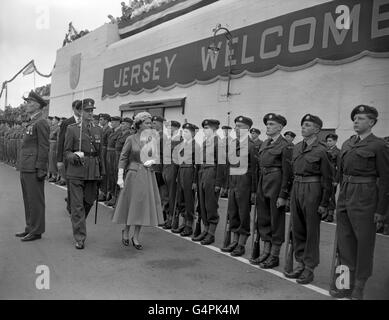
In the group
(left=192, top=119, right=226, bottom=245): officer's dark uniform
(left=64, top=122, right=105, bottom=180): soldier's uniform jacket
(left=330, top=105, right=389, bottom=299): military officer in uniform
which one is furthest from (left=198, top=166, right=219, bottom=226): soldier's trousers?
(left=330, top=105, right=389, bottom=299): military officer in uniform

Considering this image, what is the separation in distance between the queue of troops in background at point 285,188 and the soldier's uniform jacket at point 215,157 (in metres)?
0.01

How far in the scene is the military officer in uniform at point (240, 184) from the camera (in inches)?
224

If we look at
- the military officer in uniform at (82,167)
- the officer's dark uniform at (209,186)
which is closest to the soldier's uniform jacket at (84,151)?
the military officer in uniform at (82,167)

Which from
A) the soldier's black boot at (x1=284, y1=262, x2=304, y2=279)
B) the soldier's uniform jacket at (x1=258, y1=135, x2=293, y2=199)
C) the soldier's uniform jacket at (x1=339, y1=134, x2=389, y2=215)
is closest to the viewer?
the soldier's uniform jacket at (x1=339, y1=134, x2=389, y2=215)

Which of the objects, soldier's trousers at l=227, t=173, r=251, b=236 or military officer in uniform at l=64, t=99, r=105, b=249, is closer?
soldier's trousers at l=227, t=173, r=251, b=236

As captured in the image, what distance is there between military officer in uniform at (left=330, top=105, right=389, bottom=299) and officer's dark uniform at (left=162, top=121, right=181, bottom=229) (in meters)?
3.58

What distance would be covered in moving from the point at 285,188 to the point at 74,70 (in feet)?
69.9

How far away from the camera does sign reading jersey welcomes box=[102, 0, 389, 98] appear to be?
884 cm

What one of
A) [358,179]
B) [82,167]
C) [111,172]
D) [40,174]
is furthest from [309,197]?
[111,172]

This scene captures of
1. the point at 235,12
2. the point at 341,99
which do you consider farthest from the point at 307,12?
the point at 235,12

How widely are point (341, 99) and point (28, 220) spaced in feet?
23.2

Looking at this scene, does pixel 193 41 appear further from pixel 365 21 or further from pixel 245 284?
pixel 245 284

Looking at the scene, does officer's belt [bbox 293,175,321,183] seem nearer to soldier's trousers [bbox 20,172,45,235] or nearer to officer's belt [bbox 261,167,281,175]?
officer's belt [bbox 261,167,281,175]

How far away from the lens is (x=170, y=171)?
24.6 feet
